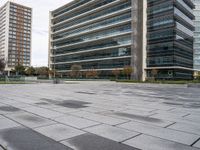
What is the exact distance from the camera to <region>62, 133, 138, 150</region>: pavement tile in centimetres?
419

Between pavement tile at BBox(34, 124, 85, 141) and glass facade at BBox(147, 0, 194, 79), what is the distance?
5872 cm

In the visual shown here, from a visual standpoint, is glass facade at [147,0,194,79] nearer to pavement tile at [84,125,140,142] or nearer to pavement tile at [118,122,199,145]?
pavement tile at [118,122,199,145]

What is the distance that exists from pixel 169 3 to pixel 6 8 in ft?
383

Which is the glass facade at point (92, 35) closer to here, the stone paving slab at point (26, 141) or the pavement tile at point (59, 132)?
the pavement tile at point (59, 132)

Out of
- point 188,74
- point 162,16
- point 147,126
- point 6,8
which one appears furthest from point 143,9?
point 6,8

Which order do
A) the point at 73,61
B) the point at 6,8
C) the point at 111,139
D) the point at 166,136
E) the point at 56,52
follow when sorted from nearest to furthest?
the point at 111,139 → the point at 166,136 → the point at 73,61 → the point at 56,52 → the point at 6,8

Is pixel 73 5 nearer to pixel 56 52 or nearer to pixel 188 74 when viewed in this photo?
pixel 56 52

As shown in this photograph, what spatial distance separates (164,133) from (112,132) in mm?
1411

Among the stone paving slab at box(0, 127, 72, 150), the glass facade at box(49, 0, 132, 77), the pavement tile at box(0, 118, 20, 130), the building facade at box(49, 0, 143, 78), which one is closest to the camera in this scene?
the stone paving slab at box(0, 127, 72, 150)

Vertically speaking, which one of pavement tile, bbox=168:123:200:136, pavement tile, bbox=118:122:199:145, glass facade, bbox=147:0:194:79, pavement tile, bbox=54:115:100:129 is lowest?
pavement tile, bbox=168:123:200:136

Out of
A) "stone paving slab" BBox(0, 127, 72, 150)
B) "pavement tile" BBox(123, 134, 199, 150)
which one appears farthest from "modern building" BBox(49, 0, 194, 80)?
"stone paving slab" BBox(0, 127, 72, 150)

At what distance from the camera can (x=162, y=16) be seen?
209ft

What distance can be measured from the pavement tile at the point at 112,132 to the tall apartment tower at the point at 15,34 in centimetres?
13734

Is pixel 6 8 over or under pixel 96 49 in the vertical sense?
over
